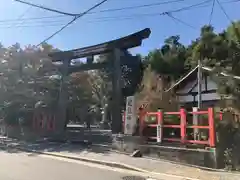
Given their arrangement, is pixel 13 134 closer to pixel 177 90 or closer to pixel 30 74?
pixel 30 74

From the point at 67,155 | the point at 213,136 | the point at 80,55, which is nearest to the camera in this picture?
the point at 213,136

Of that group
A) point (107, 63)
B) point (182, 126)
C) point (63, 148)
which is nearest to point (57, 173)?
point (182, 126)

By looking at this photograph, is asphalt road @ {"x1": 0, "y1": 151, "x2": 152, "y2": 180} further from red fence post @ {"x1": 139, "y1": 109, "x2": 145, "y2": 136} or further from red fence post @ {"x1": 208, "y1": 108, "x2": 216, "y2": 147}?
red fence post @ {"x1": 139, "y1": 109, "x2": 145, "y2": 136}

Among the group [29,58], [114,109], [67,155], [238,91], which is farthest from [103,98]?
[238,91]

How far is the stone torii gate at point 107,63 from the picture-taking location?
18750mm

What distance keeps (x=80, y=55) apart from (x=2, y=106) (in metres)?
8.87

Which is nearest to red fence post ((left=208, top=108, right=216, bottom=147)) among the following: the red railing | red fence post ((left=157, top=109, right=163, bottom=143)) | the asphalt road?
the red railing

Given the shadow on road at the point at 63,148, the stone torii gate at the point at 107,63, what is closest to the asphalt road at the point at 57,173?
the shadow on road at the point at 63,148

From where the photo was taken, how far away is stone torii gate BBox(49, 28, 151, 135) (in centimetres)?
1875

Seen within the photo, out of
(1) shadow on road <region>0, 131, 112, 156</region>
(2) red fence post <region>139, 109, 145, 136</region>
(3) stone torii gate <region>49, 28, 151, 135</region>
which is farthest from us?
(3) stone torii gate <region>49, 28, 151, 135</region>

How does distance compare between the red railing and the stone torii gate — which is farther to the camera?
the stone torii gate

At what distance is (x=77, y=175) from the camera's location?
31.8 ft

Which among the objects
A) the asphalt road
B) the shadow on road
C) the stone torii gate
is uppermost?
the stone torii gate

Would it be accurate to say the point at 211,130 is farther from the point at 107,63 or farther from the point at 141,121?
the point at 107,63
